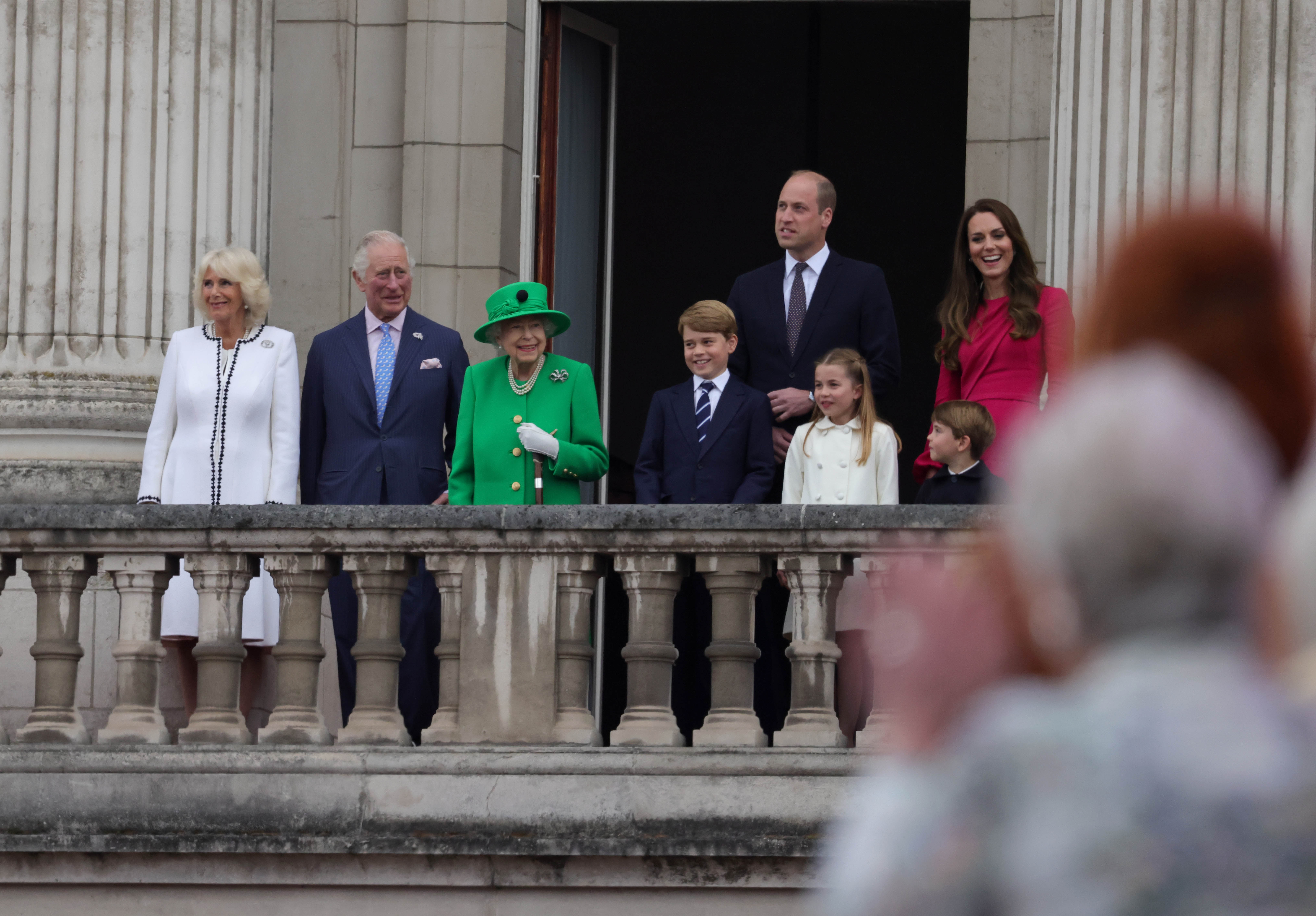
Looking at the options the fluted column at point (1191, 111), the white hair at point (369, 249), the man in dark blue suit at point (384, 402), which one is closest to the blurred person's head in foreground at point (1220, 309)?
the man in dark blue suit at point (384, 402)

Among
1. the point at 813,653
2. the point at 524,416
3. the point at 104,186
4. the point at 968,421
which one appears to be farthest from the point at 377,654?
the point at 104,186

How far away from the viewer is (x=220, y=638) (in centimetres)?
735

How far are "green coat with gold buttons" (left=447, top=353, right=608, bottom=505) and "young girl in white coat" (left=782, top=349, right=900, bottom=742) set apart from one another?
723mm

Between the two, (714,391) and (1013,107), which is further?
(1013,107)

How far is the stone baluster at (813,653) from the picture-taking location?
6.96 metres

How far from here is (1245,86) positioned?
9.04 meters

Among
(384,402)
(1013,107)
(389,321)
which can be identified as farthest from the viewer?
(1013,107)

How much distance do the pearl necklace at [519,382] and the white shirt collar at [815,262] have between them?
0.96m

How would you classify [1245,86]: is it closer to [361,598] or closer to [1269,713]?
[361,598]

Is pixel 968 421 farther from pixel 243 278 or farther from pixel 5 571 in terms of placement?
pixel 5 571

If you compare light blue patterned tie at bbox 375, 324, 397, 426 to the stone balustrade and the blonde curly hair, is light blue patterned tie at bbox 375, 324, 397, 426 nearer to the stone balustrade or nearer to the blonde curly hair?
the blonde curly hair

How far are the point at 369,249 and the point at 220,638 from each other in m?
1.48

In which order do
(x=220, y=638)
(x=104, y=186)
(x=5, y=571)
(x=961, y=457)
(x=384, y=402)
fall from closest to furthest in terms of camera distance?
1. (x=961, y=457)
2. (x=220, y=638)
3. (x=5, y=571)
4. (x=384, y=402)
5. (x=104, y=186)

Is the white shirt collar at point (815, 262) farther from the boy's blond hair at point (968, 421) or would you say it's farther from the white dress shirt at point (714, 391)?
the boy's blond hair at point (968, 421)
